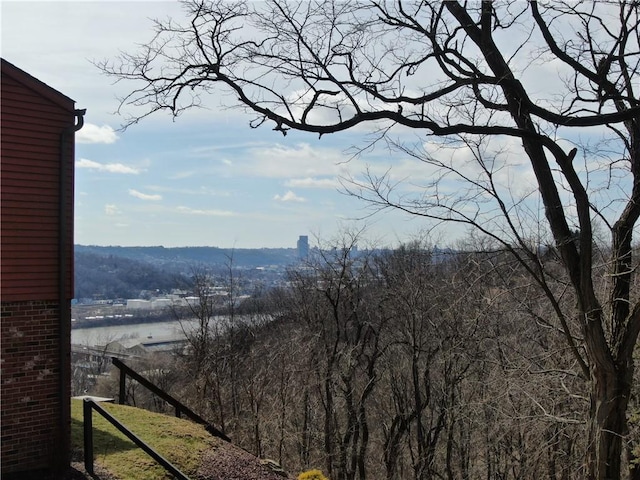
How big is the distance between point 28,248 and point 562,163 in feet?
21.7

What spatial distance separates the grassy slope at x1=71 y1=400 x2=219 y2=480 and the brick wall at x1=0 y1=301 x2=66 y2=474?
97cm

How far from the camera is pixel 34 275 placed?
7.41m

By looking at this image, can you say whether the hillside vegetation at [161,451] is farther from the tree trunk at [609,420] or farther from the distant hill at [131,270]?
the distant hill at [131,270]

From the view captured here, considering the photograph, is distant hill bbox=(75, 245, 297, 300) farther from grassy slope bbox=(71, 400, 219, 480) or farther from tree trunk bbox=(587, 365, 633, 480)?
tree trunk bbox=(587, 365, 633, 480)

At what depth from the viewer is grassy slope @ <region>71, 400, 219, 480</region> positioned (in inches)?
320

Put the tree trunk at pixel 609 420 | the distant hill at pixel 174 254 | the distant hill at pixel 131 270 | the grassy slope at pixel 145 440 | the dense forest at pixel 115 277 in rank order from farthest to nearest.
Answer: the distant hill at pixel 174 254
the dense forest at pixel 115 277
the distant hill at pixel 131 270
the grassy slope at pixel 145 440
the tree trunk at pixel 609 420

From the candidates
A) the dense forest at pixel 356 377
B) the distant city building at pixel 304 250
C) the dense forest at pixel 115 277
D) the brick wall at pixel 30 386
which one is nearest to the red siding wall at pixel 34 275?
the brick wall at pixel 30 386

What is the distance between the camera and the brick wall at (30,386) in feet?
23.3

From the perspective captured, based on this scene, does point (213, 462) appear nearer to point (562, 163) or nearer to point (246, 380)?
point (562, 163)

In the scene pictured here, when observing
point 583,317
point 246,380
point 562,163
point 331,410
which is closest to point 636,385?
point 583,317

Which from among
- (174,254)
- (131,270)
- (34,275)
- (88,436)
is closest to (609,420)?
(88,436)

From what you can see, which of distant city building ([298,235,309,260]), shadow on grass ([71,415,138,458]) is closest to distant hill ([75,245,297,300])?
distant city building ([298,235,309,260])

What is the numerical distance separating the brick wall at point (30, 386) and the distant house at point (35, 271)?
1cm

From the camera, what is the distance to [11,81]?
7.26 meters
